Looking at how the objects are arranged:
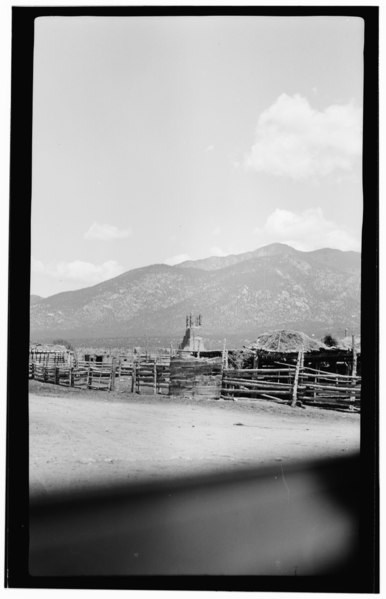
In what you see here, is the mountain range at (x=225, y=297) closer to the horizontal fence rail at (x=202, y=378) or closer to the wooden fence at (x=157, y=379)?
the horizontal fence rail at (x=202, y=378)

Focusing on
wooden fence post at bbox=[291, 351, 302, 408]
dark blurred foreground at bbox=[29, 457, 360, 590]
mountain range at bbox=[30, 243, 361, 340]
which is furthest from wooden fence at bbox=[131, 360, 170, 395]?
wooden fence post at bbox=[291, 351, 302, 408]

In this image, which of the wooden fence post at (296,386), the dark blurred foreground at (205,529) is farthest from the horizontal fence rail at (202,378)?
the dark blurred foreground at (205,529)

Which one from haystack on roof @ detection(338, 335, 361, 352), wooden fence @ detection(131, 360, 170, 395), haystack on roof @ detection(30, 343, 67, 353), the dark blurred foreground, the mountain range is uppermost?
the mountain range

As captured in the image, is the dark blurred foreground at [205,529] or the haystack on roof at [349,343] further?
the haystack on roof at [349,343]

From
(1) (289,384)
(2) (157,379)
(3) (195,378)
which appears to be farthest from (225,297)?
(1) (289,384)

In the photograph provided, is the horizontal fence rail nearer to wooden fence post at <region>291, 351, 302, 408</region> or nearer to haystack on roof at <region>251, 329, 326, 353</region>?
wooden fence post at <region>291, 351, 302, 408</region>

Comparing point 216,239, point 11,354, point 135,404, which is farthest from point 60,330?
point 216,239

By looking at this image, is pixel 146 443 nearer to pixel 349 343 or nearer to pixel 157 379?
pixel 349 343
